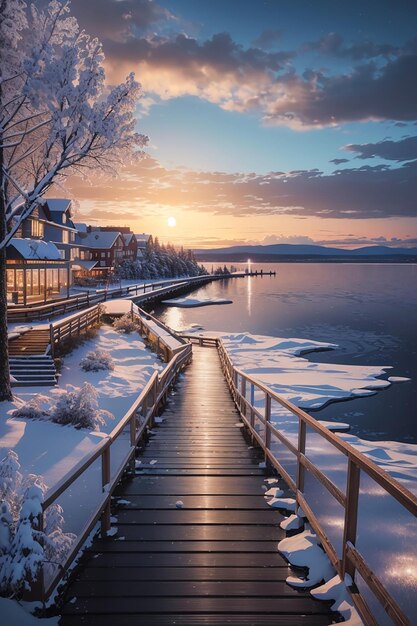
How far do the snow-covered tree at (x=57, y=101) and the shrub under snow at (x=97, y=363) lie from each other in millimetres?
5293

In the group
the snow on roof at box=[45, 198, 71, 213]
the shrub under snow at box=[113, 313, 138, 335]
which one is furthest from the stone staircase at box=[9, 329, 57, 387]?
the snow on roof at box=[45, 198, 71, 213]

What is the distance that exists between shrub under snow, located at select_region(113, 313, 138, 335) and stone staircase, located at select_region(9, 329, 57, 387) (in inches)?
321

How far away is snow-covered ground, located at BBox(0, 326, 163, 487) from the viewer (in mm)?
8297

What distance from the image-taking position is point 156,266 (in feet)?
340

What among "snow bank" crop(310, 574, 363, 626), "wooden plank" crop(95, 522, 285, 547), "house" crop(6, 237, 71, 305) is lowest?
"wooden plank" crop(95, 522, 285, 547)

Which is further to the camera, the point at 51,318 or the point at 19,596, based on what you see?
the point at 51,318

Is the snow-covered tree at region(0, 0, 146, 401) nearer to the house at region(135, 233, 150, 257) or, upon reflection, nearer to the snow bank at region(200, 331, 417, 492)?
the snow bank at region(200, 331, 417, 492)

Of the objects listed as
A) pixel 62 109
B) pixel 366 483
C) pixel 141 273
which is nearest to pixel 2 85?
pixel 62 109

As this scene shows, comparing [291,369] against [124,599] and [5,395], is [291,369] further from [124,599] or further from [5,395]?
[124,599]

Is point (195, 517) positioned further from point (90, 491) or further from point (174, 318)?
Result: point (174, 318)

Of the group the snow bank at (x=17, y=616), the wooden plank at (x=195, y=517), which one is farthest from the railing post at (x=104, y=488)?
the snow bank at (x=17, y=616)

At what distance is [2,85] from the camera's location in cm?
1124

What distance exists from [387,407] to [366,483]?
42.8 ft

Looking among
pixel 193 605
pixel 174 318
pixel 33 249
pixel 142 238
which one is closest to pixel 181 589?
pixel 193 605
